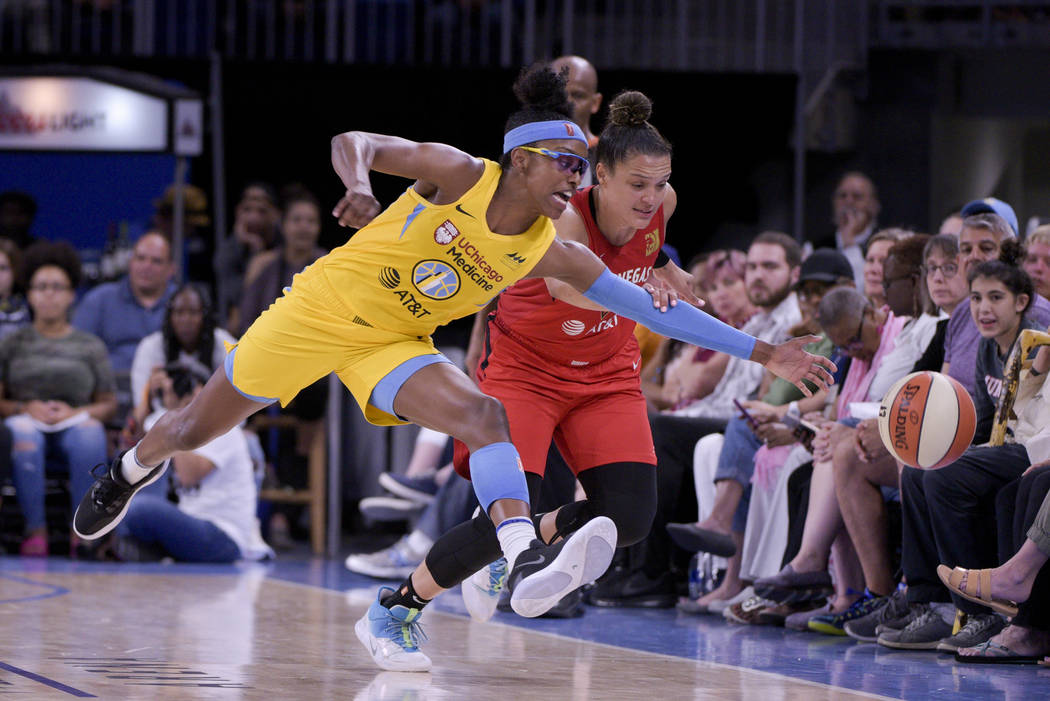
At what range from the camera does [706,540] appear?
5719 millimetres

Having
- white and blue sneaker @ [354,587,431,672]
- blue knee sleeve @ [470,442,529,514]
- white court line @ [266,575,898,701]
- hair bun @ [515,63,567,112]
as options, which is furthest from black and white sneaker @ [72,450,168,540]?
hair bun @ [515,63,567,112]

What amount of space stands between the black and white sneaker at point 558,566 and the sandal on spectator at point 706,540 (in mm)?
2247

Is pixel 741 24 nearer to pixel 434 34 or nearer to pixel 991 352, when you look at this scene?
pixel 434 34

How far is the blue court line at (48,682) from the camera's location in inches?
136

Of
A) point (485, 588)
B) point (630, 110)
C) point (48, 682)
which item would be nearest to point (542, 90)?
point (630, 110)

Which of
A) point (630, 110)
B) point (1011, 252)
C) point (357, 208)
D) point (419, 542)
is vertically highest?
point (630, 110)

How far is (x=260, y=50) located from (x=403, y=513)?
4.08 metres

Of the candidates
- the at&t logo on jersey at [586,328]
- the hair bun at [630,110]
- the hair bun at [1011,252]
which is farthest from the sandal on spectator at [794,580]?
the hair bun at [630,110]

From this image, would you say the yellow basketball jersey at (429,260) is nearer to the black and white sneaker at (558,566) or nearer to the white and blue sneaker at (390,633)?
the black and white sneaker at (558,566)

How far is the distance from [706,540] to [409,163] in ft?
8.39

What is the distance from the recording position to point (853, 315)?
18.2ft

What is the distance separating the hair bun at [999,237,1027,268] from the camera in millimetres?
5055

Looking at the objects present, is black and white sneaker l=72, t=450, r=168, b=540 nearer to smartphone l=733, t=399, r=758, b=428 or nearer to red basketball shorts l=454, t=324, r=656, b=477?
red basketball shorts l=454, t=324, r=656, b=477

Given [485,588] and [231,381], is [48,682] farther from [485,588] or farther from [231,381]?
[485,588]
